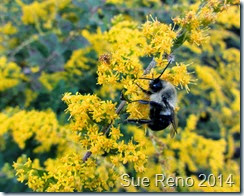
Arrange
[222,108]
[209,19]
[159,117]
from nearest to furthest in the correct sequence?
[209,19] < [159,117] < [222,108]

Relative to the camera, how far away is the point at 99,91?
279 centimetres

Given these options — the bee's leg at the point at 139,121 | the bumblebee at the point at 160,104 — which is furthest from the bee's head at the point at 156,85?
the bee's leg at the point at 139,121

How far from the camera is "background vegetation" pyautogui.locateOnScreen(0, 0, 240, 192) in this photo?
5.38ft

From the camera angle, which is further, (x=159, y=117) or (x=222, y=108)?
(x=222, y=108)

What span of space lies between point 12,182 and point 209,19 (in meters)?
1.70

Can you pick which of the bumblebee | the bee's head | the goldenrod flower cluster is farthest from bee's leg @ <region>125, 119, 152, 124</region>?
the goldenrod flower cluster

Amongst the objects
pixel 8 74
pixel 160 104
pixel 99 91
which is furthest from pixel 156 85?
pixel 8 74

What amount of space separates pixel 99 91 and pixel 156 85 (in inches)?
46.5

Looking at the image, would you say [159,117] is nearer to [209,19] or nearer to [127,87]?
[127,87]

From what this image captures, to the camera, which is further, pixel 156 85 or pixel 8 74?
pixel 8 74

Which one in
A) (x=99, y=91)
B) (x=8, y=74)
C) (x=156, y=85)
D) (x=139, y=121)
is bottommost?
(x=139, y=121)

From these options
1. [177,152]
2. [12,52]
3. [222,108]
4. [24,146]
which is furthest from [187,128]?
[12,52]

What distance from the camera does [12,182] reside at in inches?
101

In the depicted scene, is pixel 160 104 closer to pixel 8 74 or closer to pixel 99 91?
pixel 99 91
